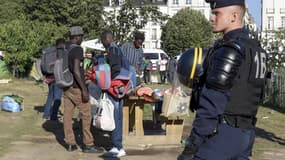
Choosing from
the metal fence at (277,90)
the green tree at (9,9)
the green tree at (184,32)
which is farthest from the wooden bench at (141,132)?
the green tree at (184,32)

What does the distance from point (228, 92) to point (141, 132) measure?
6020 mm

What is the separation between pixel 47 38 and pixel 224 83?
27854 millimetres

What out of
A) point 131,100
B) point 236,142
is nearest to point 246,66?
point 236,142

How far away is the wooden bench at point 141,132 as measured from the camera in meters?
9.52

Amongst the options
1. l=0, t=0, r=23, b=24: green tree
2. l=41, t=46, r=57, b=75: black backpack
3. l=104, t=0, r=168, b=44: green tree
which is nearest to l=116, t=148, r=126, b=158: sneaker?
l=41, t=46, r=57, b=75: black backpack

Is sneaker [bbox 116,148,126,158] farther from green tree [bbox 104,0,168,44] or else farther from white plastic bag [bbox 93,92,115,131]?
green tree [bbox 104,0,168,44]

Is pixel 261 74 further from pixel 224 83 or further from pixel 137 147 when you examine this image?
pixel 137 147

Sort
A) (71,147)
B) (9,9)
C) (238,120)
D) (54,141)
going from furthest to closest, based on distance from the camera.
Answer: (9,9)
(54,141)
(71,147)
(238,120)

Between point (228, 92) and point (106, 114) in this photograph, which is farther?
point (106, 114)

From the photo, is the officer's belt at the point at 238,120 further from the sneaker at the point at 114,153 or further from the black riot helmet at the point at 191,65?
the sneaker at the point at 114,153

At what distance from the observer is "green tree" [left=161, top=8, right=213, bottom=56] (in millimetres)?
77706

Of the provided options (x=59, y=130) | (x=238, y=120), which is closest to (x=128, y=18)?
(x=59, y=130)

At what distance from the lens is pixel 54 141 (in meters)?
10.2

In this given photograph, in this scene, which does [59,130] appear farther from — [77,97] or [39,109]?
[39,109]
